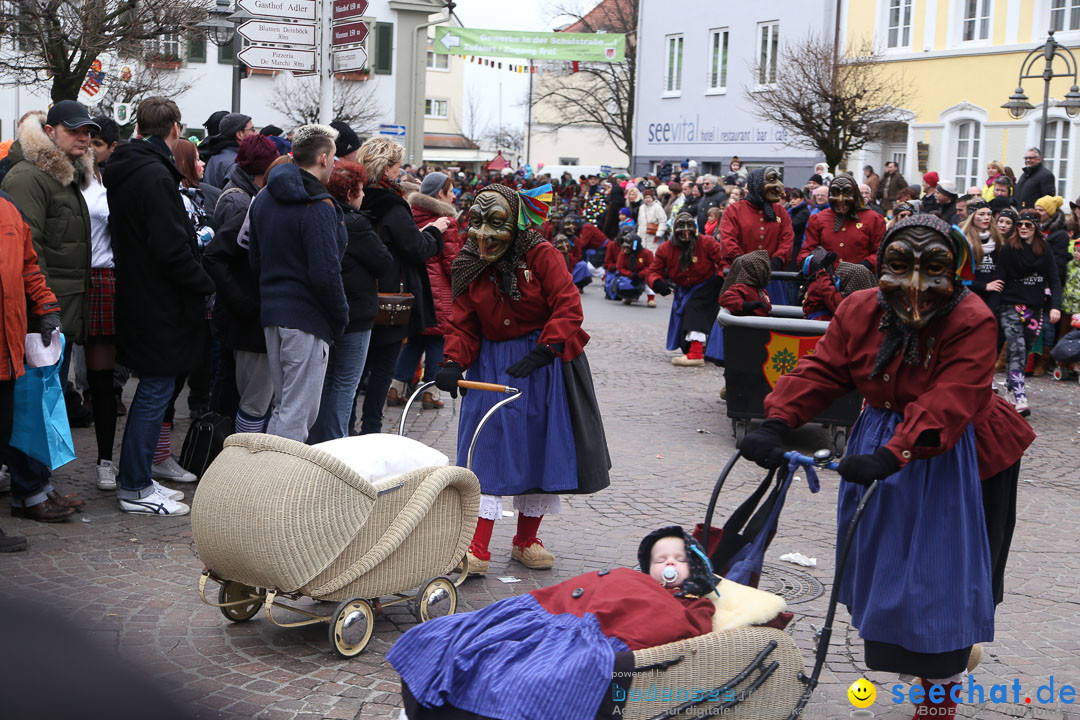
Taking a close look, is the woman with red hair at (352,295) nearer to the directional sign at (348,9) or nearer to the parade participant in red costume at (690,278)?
the directional sign at (348,9)

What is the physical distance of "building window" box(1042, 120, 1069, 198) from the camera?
24.5 m

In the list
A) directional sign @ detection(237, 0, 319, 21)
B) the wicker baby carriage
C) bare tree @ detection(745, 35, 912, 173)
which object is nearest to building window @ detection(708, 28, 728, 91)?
bare tree @ detection(745, 35, 912, 173)

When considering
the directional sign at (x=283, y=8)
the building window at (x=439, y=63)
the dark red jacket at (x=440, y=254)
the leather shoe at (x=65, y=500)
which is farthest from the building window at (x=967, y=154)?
the building window at (x=439, y=63)

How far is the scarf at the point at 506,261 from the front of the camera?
19.7 ft

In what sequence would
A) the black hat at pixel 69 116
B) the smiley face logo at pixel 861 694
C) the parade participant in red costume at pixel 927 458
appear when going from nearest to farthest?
the parade participant in red costume at pixel 927 458
the smiley face logo at pixel 861 694
the black hat at pixel 69 116

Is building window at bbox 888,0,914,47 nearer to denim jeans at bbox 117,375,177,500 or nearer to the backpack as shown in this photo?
the backpack

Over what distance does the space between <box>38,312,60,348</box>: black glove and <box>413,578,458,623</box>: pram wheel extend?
2478 millimetres

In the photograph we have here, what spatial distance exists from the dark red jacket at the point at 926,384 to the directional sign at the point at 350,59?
678 cm

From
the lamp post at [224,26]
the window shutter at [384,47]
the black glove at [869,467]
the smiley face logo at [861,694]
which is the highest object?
the window shutter at [384,47]

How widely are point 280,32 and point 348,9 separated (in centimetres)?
61

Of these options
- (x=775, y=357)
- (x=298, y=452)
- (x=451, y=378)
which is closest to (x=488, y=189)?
(x=451, y=378)

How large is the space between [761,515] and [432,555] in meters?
1.67

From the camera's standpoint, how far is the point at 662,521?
24.2ft

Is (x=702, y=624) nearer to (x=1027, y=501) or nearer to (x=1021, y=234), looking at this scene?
(x=1027, y=501)
